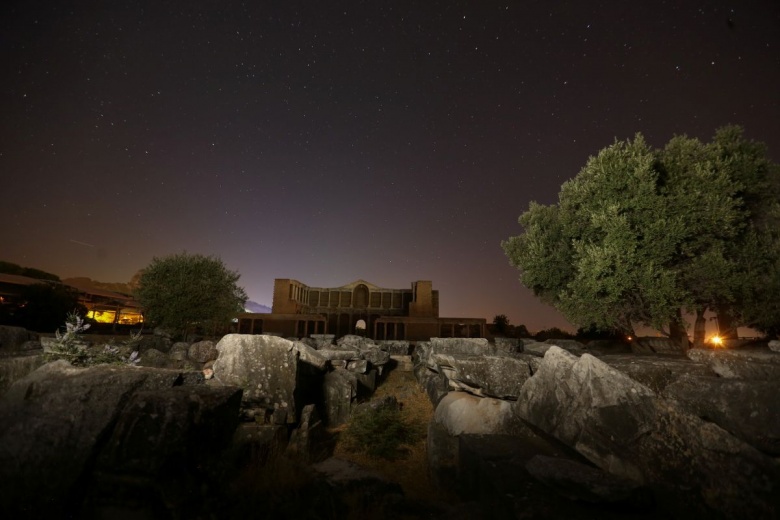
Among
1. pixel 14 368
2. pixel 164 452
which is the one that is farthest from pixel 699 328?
pixel 14 368

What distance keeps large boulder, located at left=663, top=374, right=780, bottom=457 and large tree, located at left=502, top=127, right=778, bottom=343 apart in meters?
5.99

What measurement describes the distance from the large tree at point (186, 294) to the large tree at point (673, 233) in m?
20.3

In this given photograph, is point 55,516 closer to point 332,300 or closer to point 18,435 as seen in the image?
point 18,435

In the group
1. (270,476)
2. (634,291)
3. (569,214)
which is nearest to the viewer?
(270,476)

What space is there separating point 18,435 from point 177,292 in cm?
1897

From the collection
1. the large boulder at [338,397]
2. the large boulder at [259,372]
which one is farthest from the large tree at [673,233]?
the large boulder at [259,372]

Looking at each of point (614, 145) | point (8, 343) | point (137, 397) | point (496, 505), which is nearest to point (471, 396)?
point (496, 505)

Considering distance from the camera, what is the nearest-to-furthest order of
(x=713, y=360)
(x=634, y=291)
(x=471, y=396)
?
(x=713, y=360), (x=471, y=396), (x=634, y=291)

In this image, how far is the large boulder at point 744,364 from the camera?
5390mm

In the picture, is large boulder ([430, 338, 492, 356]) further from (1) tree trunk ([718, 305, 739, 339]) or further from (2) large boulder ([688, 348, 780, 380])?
(1) tree trunk ([718, 305, 739, 339])

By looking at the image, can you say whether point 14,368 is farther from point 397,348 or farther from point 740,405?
point 397,348

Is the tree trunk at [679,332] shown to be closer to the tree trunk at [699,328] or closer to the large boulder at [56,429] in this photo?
the tree trunk at [699,328]

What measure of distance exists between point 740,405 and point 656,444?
170cm

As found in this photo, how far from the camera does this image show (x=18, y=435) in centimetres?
420
